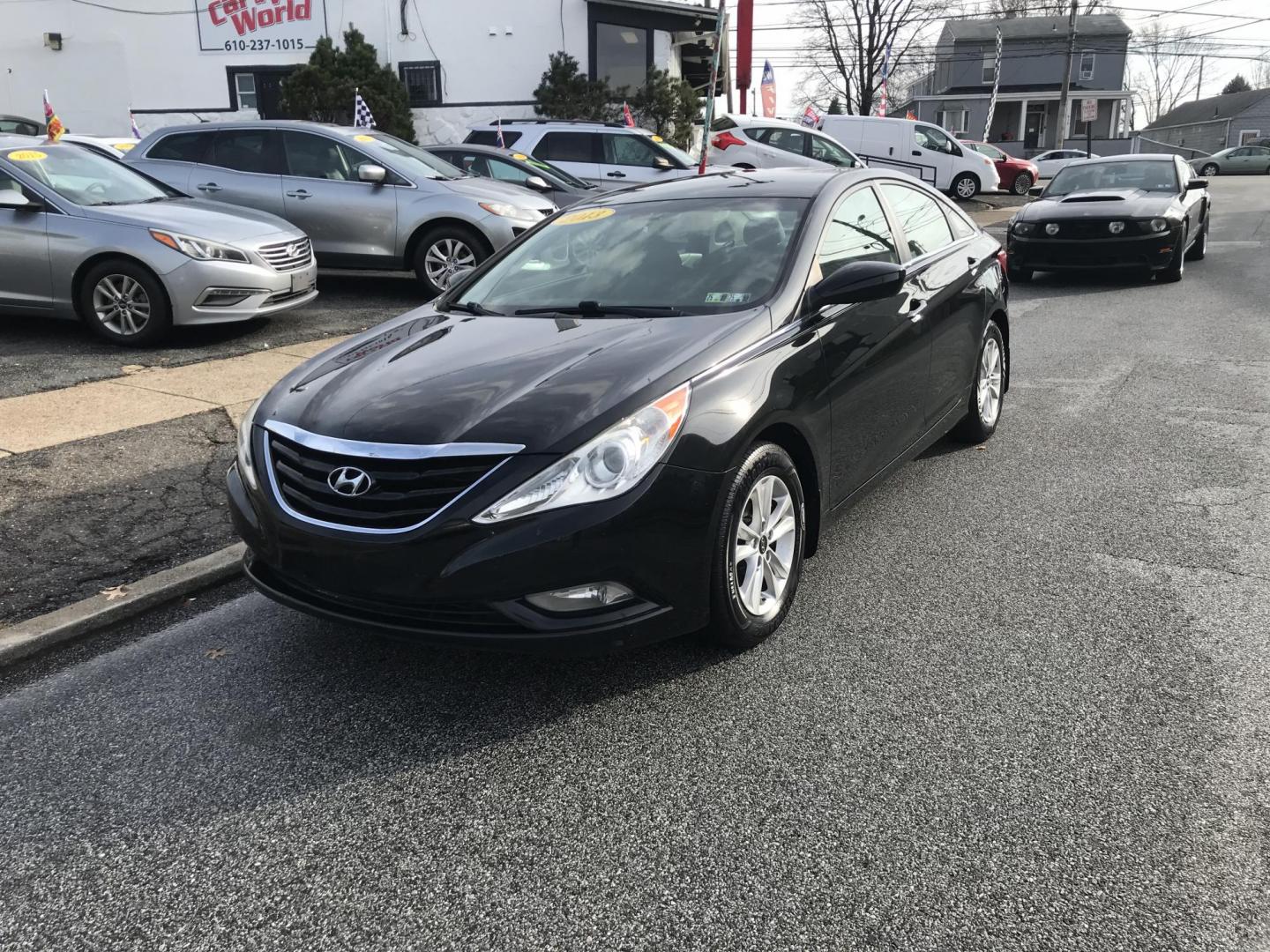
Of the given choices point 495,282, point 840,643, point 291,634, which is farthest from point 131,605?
point 840,643

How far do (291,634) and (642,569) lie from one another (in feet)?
5.05

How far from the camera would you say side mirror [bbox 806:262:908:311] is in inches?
153

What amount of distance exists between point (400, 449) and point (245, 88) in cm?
2451

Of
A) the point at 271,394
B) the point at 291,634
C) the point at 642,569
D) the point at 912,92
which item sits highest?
the point at 912,92

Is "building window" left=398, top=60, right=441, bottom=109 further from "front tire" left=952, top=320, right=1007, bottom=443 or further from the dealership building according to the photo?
"front tire" left=952, top=320, right=1007, bottom=443

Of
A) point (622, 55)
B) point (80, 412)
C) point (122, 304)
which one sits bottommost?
point (80, 412)

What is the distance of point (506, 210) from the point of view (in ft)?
33.9

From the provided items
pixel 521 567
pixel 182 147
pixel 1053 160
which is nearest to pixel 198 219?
pixel 182 147

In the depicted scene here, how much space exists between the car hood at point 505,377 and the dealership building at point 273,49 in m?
21.7

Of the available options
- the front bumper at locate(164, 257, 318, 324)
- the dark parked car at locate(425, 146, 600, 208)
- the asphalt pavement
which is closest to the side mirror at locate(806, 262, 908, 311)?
the asphalt pavement

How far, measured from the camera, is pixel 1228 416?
6.48m

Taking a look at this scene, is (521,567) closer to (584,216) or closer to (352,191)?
(584,216)

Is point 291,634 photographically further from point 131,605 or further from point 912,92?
point 912,92

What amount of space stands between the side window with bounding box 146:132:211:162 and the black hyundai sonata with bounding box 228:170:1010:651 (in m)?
7.69
